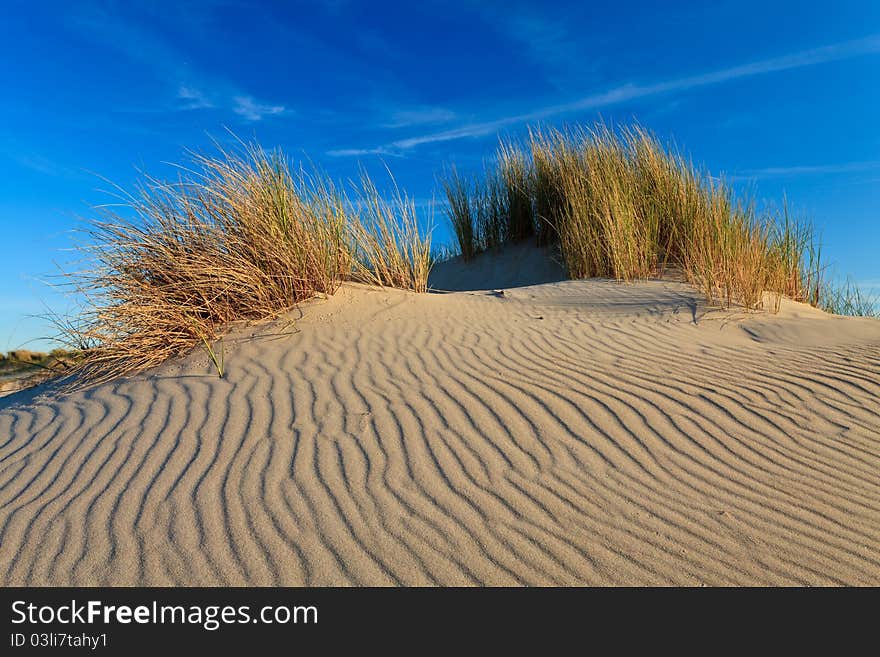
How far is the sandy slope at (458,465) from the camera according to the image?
271cm

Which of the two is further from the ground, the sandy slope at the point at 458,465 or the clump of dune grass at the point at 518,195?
the clump of dune grass at the point at 518,195

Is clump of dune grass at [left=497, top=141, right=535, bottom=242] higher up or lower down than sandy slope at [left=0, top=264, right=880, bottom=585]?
higher up

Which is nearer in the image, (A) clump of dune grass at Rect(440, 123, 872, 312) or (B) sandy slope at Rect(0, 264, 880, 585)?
(B) sandy slope at Rect(0, 264, 880, 585)

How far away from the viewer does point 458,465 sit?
11.3 feet

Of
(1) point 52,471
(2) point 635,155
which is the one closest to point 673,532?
(1) point 52,471

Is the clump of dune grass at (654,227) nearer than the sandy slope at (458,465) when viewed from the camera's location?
No

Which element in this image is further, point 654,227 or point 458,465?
point 654,227

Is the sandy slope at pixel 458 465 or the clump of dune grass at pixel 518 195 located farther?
the clump of dune grass at pixel 518 195

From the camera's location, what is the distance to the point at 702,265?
25.4ft

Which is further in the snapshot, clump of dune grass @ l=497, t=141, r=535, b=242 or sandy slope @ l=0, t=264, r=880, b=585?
clump of dune grass @ l=497, t=141, r=535, b=242

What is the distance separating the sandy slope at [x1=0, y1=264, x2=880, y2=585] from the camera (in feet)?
8.88
